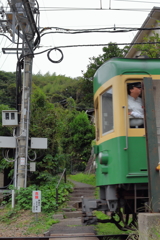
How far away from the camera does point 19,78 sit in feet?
35.4

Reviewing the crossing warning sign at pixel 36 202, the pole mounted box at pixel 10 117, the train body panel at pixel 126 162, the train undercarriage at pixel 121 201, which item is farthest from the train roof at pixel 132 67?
the pole mounted box at pixel 10 117

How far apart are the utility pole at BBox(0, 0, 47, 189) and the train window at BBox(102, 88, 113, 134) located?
Result: 555 centimetres

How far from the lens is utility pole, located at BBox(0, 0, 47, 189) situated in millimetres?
10109

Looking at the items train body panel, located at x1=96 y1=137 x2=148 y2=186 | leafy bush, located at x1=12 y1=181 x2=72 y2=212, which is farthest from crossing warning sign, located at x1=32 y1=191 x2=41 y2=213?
train body panel, located at x1=96 y1=137 x2=148 y2=186

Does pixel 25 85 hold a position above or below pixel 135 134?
above

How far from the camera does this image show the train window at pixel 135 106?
471 centimetres

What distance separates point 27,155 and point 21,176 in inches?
31.4

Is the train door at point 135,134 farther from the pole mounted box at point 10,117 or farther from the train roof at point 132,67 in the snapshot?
the pole mounted box at point 10,117

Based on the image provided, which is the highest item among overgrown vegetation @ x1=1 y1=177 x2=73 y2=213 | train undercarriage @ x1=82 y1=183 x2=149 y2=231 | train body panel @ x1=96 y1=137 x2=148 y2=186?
train body panel @ x1=96 y1=137 x2=148 y2=186

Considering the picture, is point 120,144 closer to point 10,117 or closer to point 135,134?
point 135,134

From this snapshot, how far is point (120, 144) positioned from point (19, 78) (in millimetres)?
7156

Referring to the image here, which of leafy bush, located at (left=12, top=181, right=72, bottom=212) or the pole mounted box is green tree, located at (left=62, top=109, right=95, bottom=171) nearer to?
leafy bush, located at (left=12, top=181, right=72, bottom=212)

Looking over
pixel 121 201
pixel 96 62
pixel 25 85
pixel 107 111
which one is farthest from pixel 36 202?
pixel 96 62

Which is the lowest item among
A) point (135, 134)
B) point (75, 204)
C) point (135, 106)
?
point (75, 204)
